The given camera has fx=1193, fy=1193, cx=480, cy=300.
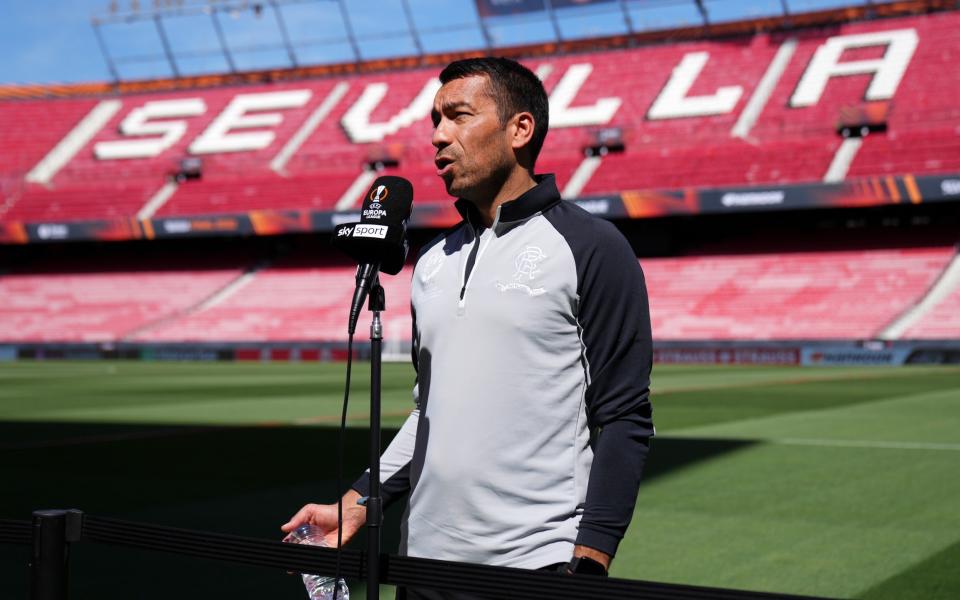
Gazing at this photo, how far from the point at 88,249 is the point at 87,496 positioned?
46967 millimetres

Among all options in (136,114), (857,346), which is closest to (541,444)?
(857,346)

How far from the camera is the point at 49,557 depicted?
10.7 ft

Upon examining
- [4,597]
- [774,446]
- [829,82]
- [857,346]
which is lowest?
[4,597]

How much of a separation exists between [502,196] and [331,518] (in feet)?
3.26

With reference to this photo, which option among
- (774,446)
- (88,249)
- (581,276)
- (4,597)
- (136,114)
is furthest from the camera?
(136,114)

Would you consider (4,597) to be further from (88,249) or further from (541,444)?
(88,249)

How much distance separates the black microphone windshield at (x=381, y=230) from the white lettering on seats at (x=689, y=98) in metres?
45.3

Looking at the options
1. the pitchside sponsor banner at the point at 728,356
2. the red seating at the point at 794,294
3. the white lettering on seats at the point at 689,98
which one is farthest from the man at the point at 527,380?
the white lettering on seats at the point at 689,98

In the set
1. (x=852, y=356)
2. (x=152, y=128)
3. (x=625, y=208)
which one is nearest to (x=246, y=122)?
(x=152, y=128)

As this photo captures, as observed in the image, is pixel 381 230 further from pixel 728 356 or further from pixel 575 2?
pixel 575 2

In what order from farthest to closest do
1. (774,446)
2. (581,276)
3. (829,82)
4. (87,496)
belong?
(829,82), (774,446), (87,496), (581,276)

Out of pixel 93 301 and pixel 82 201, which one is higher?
pixel 82 201

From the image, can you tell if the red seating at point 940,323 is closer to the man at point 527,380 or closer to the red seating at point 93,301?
the red seating at point 93,301

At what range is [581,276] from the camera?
2.99 metres
